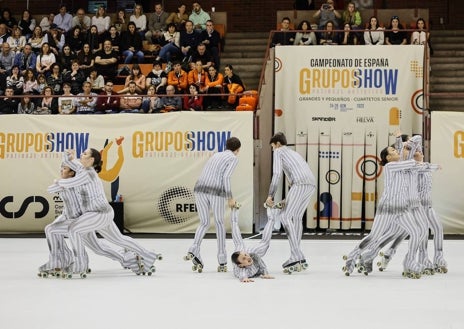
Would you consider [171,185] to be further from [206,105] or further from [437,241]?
[437,241]

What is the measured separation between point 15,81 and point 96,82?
1953mm

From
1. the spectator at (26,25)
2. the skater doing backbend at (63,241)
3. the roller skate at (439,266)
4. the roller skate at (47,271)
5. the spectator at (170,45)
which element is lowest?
the roller skate at (47,271)

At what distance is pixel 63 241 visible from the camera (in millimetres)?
12680

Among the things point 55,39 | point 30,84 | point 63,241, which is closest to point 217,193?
point 63,241

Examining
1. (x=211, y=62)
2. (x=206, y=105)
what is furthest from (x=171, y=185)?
(x=211, y=62)

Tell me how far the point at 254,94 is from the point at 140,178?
3.13m

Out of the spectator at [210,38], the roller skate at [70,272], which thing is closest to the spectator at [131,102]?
the spectator at [210,38]

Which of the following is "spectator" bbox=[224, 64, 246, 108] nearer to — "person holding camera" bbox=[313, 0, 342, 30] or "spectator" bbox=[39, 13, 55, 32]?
"person holding camera" bbox=[313, 0, 342, 30]

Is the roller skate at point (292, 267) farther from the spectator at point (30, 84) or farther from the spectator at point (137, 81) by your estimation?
the spectator at point (30, 84)

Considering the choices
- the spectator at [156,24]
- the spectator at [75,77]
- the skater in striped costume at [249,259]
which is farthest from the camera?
the spectator at [156,24]

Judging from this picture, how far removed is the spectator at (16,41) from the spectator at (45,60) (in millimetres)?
905

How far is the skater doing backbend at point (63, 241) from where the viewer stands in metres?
12.5

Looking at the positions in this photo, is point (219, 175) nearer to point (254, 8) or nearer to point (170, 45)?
point (170, 45)

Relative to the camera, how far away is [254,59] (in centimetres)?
2464
